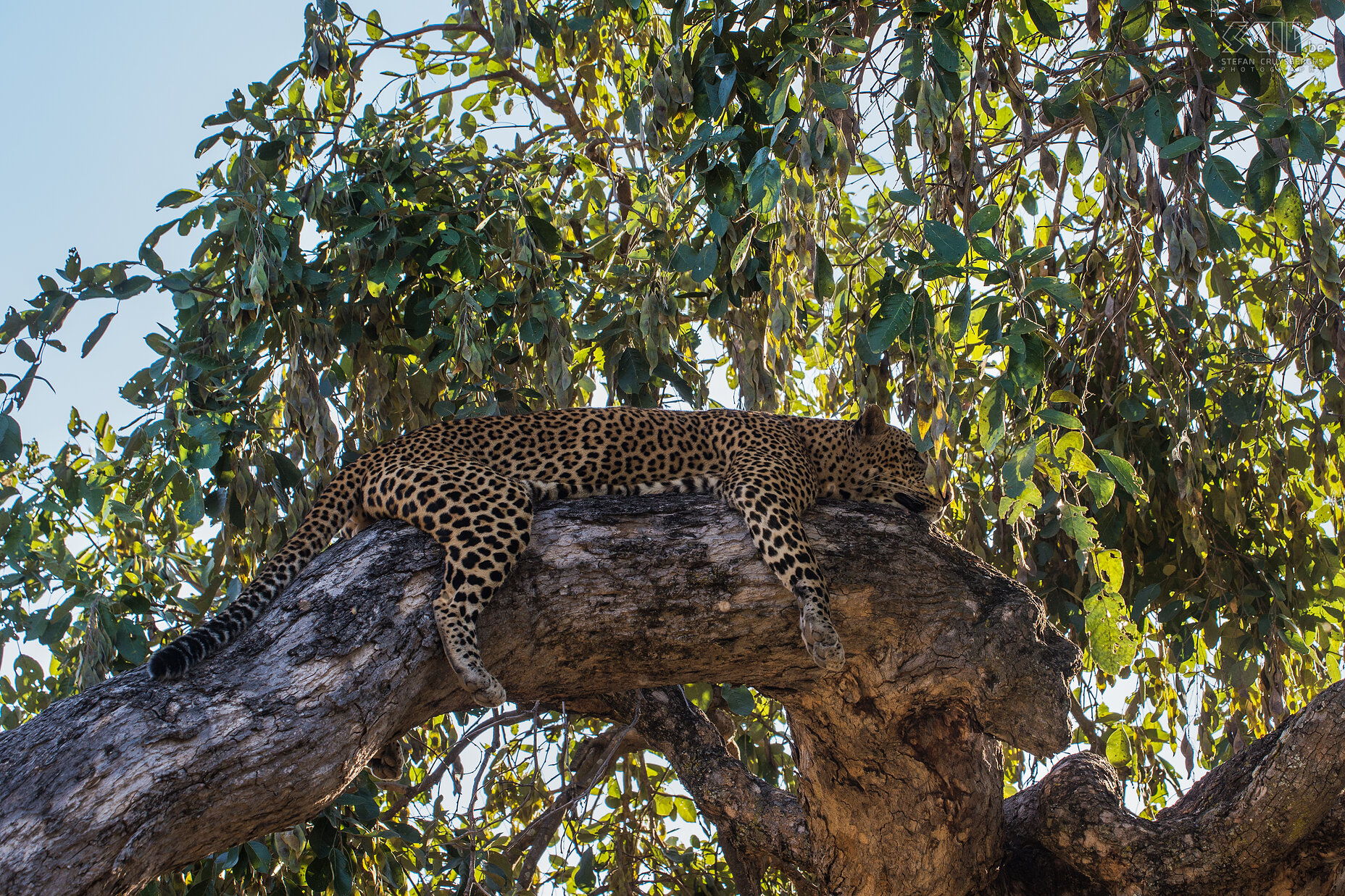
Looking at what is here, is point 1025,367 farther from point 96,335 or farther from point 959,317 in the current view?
point 96,335

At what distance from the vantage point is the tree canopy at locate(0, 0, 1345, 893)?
156 inches

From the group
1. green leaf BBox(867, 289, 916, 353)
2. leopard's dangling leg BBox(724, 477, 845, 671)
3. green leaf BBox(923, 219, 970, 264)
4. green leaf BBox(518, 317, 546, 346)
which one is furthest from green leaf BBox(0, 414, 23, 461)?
green leaf BBox(923, 219, 970, 264)

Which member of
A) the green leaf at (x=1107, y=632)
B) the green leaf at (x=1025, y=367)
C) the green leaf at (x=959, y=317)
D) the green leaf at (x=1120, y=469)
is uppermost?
the green leaf at (x=959, y=317)

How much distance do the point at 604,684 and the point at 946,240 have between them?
6.66ft

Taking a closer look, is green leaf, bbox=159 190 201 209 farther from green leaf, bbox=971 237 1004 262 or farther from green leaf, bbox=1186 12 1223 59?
green leaf, bbox=1186 12 1223 59

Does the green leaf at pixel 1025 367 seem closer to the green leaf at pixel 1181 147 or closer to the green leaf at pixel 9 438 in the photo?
the green leaf at pixel 1181 147

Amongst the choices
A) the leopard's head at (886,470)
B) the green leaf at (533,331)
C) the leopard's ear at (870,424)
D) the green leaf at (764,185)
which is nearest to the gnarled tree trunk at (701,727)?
the leopard's ear at (870,424)

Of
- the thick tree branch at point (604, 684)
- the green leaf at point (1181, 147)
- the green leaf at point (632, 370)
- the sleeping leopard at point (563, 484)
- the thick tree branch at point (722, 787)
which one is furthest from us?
the green leaf at point (632, 370)

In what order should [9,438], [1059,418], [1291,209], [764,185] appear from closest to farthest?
1. [1059,418]
2. [764,185]
3. [1291,209]
4. [9,438]

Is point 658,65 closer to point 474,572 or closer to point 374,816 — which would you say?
point 474,572

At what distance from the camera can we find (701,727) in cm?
518

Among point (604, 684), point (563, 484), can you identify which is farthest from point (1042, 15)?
point (604, 684)

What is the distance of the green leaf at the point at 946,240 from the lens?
11.3 feet

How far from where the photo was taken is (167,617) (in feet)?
19.8
